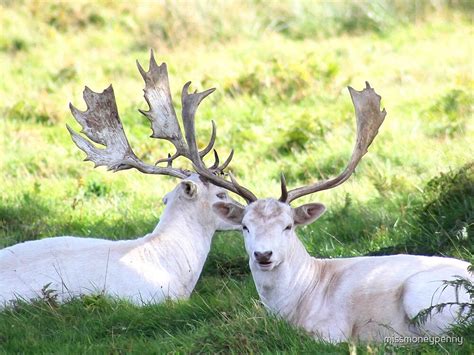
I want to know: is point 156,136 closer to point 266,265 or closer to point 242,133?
point 266,265

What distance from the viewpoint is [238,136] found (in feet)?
44.5

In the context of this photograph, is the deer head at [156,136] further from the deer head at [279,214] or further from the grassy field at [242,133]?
the deer head at [279,214]

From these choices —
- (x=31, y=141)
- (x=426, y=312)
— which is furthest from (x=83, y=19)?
(x=426, y=312)

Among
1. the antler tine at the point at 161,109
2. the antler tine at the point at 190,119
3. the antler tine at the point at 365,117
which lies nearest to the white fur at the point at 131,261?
the antler tine at the point at 161,109

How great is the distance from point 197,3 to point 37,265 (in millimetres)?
12833

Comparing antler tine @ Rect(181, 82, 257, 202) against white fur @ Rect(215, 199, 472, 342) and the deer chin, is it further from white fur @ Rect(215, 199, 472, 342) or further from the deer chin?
the deer chin

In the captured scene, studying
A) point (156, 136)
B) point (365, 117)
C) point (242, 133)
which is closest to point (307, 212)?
point (365, 117)

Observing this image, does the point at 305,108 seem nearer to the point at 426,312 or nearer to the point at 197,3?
the point at 197,3

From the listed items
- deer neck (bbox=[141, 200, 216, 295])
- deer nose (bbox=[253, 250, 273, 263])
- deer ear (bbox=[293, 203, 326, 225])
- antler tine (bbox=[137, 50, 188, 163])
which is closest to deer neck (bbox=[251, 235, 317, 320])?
deer ear (bbox=[293, 203, 326, 225])

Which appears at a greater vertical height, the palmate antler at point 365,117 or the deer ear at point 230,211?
the palmate antler at point 365,117

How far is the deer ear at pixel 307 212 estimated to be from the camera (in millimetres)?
7328

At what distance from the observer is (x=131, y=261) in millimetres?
8453

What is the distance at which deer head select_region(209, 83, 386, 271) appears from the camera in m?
6.94

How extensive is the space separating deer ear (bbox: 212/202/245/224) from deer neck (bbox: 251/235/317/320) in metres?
0.43
